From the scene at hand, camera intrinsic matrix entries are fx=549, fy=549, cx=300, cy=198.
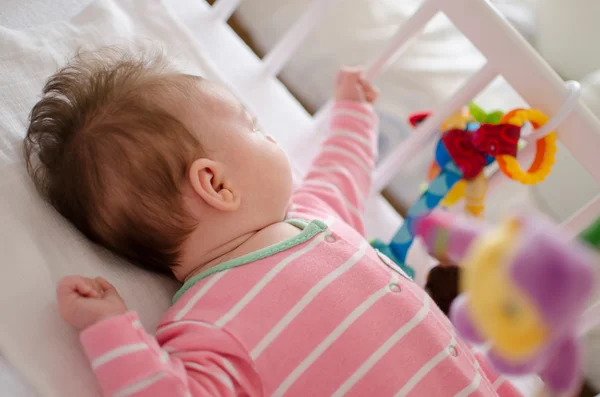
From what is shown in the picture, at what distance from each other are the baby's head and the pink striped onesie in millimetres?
60

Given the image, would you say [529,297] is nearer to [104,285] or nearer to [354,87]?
[104,285]

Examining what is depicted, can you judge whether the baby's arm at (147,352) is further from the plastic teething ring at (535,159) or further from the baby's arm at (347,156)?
the plastic teething ring at (535,159)

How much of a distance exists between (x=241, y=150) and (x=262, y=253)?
0.44ft

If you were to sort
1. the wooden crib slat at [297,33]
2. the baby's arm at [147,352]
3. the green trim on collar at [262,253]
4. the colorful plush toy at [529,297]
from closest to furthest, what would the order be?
the colorful plush toy at [529,297]
the baby's arm at [147,352]
the green trim on collar at [262,253]
the wooden crib slat at [297,33]

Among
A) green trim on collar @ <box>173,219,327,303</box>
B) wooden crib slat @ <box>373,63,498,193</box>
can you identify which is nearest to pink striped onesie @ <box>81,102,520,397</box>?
green trim on collar @ <box>173,219,327,303</box>

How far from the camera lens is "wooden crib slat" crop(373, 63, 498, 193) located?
799 mm

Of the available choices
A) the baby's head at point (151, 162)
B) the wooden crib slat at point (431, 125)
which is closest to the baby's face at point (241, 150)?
the baby's head at point (151, 162)

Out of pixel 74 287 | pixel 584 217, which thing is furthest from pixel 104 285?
pixel 584 217

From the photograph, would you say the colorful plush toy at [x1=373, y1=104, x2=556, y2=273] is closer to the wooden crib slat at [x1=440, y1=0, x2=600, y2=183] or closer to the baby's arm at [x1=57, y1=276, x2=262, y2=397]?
the wooden crib slat at [x1=440, y1=0, x2=600, y2=183]

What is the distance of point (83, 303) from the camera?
599 mm

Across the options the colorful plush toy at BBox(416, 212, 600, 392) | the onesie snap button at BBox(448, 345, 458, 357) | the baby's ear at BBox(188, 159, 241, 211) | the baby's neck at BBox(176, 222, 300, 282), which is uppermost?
the colorful plush toy at BBox(416, 212, 600, 392)

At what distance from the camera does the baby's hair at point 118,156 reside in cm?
65

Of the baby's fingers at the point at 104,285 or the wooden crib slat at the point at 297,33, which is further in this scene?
the wooden crib slat at the point at 297,33

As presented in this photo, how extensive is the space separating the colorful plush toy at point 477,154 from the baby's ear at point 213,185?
0.26 meters
